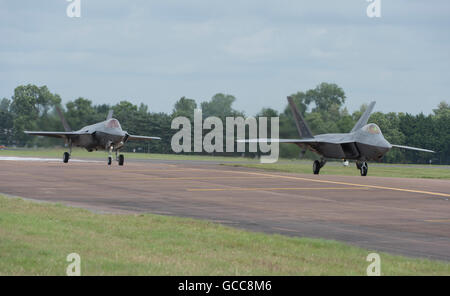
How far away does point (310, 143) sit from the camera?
41531mm

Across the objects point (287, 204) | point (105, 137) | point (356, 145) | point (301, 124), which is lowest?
point (287, 204)

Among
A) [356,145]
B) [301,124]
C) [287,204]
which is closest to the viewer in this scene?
[287,204]

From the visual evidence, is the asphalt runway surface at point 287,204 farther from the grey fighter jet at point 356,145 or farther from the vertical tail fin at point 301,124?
the vertical tail fin at point 301,124

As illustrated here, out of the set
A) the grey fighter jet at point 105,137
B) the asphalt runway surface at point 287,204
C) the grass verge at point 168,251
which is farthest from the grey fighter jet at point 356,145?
the grass verge at point 168,251

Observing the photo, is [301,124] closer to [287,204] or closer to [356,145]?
[356,145]

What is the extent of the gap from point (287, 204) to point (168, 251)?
9.82 m

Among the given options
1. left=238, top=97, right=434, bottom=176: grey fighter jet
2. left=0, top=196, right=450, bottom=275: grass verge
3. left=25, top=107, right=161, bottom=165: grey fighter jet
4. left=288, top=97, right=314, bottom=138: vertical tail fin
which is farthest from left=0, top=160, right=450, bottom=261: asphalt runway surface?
left=288, top=97, right=314, bottom=138: vertical tail fin

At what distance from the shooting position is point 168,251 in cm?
961

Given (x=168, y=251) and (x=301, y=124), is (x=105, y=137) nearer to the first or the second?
(x=301, y=124)

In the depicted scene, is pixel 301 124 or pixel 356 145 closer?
pixel 356 145

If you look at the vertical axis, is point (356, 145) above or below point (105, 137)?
below

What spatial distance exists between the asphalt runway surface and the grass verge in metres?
1.34

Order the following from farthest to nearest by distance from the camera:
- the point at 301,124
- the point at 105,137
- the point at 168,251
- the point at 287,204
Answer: the point at 301,124, the point at 105,137, the point at 287,204, the point at 168,251

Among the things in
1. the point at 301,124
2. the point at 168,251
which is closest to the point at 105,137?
the point at 301,124
